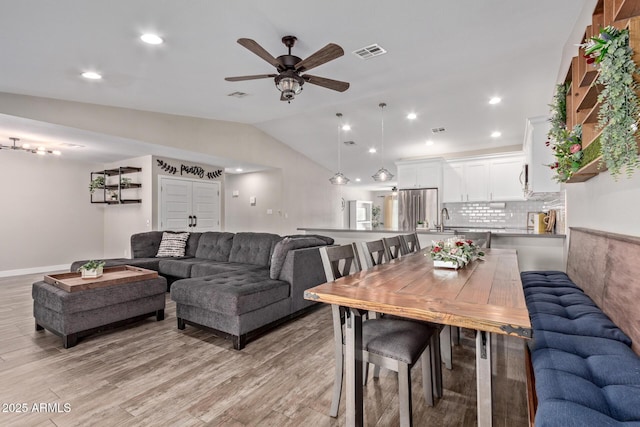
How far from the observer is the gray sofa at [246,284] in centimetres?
280

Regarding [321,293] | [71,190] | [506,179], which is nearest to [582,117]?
[321,293]

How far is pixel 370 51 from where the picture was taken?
10.7 feet

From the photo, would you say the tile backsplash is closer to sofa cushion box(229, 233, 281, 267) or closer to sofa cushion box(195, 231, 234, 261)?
sofa cushion box(229, 233, 281, 267)

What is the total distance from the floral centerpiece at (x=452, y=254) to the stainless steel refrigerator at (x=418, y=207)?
4.18 meters

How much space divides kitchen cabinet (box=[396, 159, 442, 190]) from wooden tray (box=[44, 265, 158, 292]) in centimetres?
554

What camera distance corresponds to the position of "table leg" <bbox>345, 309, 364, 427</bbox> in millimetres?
1600

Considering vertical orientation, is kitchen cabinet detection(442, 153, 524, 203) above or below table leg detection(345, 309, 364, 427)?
above

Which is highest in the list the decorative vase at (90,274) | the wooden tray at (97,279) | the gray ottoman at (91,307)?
the decorative vase at (90,274)

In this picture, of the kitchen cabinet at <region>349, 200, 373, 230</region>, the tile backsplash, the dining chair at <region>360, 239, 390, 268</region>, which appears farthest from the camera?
the kitchen cabinet at <region>349, 200, 373, 230</region>

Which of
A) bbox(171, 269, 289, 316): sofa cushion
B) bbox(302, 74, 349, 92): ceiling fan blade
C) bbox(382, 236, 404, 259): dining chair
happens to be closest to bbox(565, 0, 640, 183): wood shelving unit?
bbox(382, 236, 404, 259): dining chair

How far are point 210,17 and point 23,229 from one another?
21.2 feet

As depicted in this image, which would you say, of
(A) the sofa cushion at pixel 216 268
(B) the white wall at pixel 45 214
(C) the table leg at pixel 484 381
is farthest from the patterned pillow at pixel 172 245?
(C) the table leg at pixel 484 381

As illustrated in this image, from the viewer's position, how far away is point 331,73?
3.81 m

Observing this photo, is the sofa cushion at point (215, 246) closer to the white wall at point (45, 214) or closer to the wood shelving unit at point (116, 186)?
the wood shelving unit at point (116, 186)
